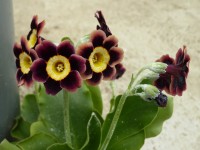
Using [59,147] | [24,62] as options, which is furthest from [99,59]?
[59,147]

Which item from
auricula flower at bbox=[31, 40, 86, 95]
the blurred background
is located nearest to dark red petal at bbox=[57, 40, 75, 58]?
auricula flower at bbox=[31, 40, 86, 95]

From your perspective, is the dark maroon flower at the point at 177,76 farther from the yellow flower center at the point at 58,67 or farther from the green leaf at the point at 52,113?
the green leaf at the point at 52,113

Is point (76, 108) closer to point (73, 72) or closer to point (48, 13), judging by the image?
point (73, 72)

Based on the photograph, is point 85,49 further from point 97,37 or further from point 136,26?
point 136,26

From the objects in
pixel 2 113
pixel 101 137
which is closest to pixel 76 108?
pixel 101 137

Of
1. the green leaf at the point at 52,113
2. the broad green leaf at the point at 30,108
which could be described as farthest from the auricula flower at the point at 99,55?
the broad green leaf at the point at 30,108

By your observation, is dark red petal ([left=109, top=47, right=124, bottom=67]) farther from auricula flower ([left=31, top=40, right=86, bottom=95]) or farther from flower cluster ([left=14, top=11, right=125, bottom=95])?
auricula flower ([left=31, top=40, right=86, bottom=95])

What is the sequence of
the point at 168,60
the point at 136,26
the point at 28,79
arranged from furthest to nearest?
the point at 136,26 → the point at 168,60 → the point at 28,79
